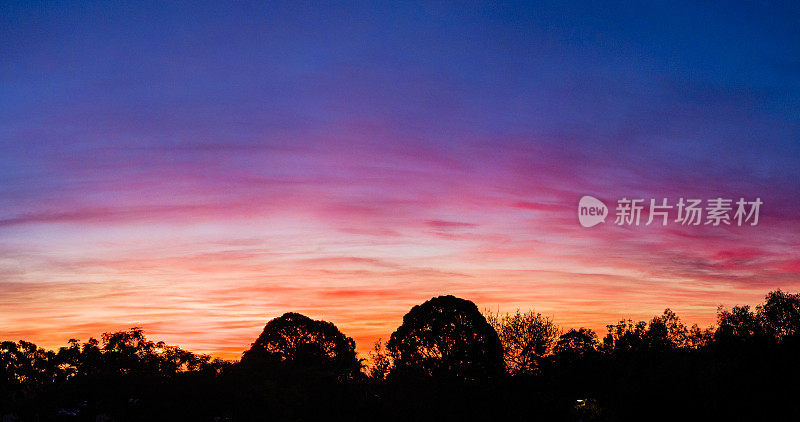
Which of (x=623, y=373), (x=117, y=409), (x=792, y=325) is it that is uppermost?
(x=792, y=325)

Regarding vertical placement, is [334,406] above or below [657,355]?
below

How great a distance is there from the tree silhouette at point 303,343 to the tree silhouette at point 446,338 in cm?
418

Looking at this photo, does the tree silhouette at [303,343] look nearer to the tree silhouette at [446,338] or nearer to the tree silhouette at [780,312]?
the tree silhouette at [446,338]

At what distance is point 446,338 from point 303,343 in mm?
10521

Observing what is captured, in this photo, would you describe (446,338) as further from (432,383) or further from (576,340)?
(576,340)

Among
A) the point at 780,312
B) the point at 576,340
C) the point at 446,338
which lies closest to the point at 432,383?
the point at 446,338

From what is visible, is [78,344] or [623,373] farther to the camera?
[78,344]

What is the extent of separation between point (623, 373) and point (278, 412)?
19282mm

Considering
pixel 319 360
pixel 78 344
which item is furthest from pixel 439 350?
pixel 78 344

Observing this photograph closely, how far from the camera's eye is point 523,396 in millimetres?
37469

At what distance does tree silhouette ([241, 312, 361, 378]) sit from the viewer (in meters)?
48.7

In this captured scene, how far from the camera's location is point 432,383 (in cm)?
3556

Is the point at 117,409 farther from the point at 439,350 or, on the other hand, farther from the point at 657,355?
the point at 657,355

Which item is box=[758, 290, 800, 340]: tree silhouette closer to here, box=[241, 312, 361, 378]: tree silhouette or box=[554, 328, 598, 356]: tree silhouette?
box=[554, 328, 598, 356]: tree silhouette
